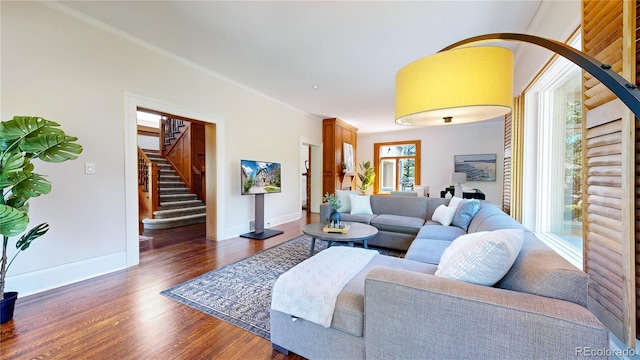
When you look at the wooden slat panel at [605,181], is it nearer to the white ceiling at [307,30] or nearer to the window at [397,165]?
the white ceiling at [307,30]

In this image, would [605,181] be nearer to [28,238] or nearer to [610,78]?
[610,78]

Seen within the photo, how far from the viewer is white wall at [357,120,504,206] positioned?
6957mm

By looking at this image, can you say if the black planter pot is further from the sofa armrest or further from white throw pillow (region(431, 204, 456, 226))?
white throw pillow (region(431, 204, 456, 226))

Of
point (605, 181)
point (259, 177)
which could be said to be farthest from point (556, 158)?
point (259, 177)

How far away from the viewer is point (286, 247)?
3770 millimetres

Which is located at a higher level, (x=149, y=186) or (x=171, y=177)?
(x=171, y=177)

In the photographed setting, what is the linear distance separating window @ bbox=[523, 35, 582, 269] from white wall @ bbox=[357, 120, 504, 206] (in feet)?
14.8

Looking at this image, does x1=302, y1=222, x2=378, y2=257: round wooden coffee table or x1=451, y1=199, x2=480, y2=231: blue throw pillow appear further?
x1=451, y1=199, x2=480, y2=231: blue throw pillow

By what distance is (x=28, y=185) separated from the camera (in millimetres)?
1868

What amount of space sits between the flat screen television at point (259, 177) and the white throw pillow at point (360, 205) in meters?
1.58

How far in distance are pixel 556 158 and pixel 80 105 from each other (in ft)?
16.3

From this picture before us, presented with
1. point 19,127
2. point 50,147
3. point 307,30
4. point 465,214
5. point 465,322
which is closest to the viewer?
point 465,322

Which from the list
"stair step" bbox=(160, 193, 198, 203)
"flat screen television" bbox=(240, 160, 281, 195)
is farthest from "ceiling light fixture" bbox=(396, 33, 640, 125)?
"stair step" bbox=(160, 193, 198, 203)

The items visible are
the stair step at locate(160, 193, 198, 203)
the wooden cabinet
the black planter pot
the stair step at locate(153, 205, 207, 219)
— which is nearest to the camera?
the black planter pot
